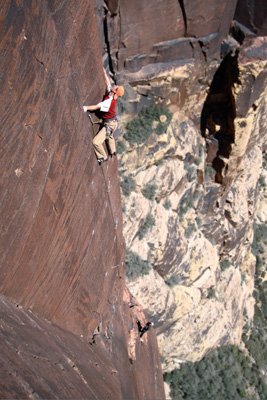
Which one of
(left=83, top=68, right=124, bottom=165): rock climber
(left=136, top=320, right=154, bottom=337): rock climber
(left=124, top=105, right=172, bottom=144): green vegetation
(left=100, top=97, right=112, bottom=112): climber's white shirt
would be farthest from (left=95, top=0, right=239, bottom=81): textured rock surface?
(left=136, top=320, right=154, bottom=337): rock climber

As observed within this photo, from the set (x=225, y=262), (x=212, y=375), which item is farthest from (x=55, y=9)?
(x=212, y=375)

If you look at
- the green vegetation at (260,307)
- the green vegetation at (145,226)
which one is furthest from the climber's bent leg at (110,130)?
the green vegetation at (260,307)

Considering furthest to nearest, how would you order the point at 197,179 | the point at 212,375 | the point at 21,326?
the point at 212,375 < the point at 197,179 < the point at 21,326

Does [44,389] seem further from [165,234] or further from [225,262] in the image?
[225,262]

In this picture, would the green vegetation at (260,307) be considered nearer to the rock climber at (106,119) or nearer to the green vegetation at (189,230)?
the green vegetation at (189,230)

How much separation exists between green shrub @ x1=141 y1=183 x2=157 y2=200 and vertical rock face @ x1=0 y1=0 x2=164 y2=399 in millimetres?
4395

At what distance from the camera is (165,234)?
1619 centimetres

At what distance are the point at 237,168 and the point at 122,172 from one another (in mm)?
5752

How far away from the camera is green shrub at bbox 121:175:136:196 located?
48.1ft

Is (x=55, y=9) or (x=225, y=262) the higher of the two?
(x=55, y=9)

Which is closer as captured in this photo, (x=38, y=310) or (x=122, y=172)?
(x=38, y=310)

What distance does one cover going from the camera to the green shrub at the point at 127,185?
48.1ft

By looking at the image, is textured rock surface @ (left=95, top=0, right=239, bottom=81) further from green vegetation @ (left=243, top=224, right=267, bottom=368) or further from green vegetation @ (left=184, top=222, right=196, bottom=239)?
green vegetation @ (left=243, top=224, right=267, bottom=368)

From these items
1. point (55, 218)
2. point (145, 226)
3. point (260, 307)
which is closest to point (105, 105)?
point (55, 218)
